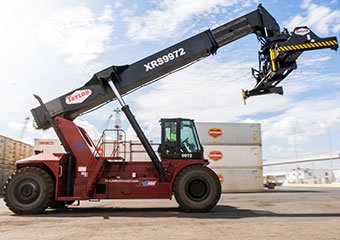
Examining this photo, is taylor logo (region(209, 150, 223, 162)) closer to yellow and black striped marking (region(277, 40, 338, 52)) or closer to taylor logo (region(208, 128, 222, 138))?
taylor logo (region(208, 128, 222, 138))

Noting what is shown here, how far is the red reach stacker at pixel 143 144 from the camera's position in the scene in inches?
418

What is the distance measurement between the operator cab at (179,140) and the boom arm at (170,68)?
1893 millimetres

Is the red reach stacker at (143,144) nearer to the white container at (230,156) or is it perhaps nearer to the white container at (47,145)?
the white container at (47,145)

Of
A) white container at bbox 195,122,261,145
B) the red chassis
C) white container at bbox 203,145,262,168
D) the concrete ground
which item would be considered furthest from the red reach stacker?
white container at bbox 203,145,262,168

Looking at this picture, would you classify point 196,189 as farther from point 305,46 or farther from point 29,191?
point 305,46

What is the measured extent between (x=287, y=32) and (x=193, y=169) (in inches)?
224

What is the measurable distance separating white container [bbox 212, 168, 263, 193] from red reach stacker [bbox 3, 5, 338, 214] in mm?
13844

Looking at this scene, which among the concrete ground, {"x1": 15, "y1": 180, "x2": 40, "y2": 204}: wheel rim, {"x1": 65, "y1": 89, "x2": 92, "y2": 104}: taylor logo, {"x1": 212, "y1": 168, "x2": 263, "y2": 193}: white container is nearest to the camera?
the concrete ground

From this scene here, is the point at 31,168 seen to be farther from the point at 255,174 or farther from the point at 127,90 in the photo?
the point at 255,174

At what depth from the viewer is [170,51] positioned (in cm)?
1196

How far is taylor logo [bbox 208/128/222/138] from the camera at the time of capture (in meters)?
25.1

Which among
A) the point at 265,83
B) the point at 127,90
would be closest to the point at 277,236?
the point at 265,83

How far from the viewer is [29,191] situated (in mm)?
10586

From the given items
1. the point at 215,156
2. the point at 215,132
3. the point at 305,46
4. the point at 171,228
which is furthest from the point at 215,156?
the point at 171,228
